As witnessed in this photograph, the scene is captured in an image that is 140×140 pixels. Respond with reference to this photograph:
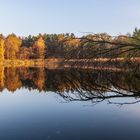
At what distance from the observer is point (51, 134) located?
550 inches

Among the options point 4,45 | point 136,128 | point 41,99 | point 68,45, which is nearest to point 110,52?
point 68,45

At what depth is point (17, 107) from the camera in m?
21.1

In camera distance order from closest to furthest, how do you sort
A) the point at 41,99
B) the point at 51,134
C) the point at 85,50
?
the point at 85,50 → the point at 51,134 → the point at 41,99

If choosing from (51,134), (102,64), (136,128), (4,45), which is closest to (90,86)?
(102,64)

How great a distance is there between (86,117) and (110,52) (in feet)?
47.2

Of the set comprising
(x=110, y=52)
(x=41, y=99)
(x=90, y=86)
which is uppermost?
(x=110, y=52)

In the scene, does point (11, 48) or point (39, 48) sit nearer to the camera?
point (11, 48)

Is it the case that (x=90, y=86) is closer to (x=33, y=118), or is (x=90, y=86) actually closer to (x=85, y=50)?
(x=85, y=50)

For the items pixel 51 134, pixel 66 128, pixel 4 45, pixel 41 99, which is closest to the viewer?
pixel 51 134

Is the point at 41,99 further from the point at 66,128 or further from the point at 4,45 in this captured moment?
the point at 4,45

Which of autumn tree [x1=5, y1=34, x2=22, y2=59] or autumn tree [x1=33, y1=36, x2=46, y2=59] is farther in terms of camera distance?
autumn tree [x1=33, y1=36, x2=46, y2=59]

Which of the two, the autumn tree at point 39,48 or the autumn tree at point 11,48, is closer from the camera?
the autumn tree at point 11,48

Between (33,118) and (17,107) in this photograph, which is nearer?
(33,118)

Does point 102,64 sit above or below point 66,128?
above
